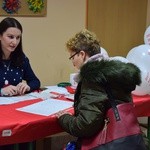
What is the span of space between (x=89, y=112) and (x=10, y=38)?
1.03 m

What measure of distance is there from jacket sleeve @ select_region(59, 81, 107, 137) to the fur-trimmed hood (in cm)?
6

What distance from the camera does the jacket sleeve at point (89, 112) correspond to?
1532 mm

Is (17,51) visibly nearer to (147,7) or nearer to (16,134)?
(16,134)

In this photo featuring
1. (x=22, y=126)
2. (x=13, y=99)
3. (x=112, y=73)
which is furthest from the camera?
(x=13, y=99)

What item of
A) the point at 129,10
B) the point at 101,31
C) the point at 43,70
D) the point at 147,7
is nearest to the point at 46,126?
the point at 43,70

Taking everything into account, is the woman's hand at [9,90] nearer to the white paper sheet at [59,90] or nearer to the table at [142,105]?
the white paper sheet at [59,90]

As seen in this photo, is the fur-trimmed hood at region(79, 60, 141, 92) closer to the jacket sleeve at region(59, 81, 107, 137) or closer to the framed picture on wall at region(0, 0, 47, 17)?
the jacket sleeve at region(59, 81, 107, 137)

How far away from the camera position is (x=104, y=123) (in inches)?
61.9

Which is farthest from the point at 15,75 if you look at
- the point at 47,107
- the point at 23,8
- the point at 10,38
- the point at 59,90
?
the point at 23,8

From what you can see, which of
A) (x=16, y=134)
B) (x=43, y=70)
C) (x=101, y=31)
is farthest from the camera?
(x=101, y=31)

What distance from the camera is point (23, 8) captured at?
3.14 metres

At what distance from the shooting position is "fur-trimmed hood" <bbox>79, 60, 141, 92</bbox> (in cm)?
154

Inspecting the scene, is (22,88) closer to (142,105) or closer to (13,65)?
(13,65)

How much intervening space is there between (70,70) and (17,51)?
1340 millimetres
